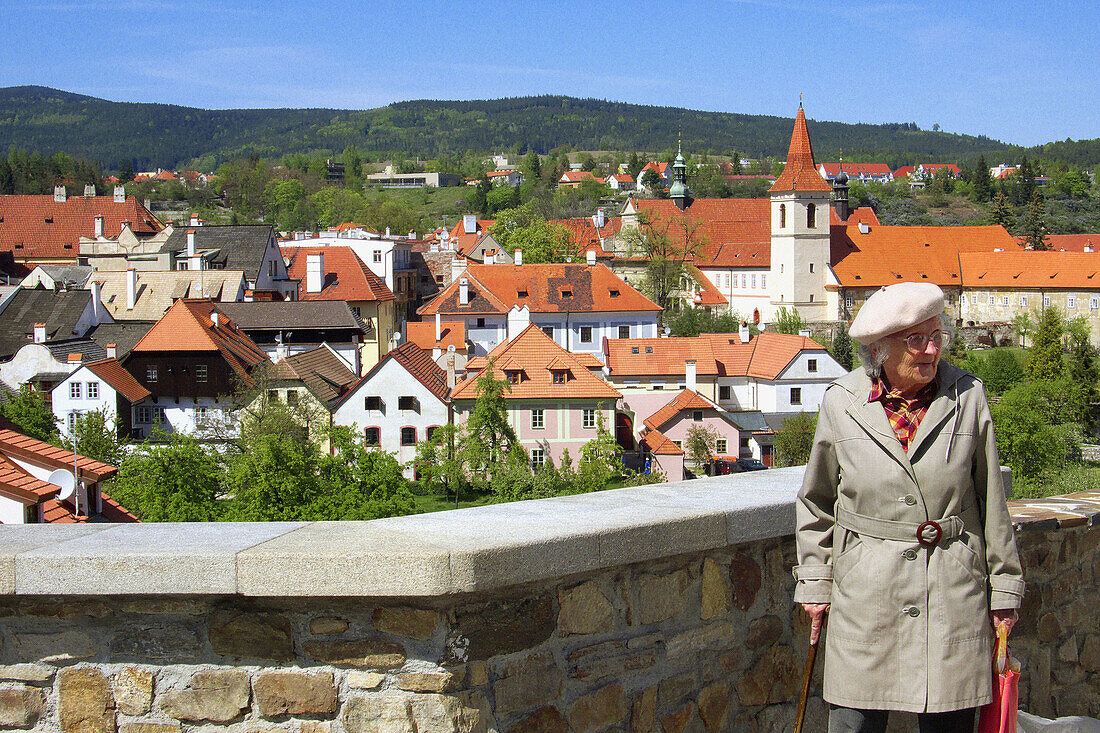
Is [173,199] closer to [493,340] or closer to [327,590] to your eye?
[493,340]

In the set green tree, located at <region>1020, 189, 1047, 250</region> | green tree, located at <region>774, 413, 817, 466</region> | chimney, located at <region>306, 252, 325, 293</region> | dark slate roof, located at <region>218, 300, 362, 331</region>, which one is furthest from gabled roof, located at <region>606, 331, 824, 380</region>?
green tree, located at <region>1020, 189, 1047, 250</region>

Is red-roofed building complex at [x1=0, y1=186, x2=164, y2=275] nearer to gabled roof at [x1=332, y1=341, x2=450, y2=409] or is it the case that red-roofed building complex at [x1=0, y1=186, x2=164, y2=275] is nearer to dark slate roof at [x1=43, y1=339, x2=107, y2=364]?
dark slate roof at [x1=43, y1=339, x2=107, y2=364]

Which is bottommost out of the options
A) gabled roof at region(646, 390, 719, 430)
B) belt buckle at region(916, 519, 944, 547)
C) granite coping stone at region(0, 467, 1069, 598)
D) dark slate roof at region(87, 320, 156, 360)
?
gabled roof at region(646, 390, 719, 430)

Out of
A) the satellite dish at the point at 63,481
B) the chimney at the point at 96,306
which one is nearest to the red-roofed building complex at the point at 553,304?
the chimney at the point at 96,306

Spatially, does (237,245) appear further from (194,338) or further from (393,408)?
(393,408)

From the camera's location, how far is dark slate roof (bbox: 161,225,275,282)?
165ft

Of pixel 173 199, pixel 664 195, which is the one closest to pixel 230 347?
pixel 664 195

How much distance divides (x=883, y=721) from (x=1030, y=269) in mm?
73598

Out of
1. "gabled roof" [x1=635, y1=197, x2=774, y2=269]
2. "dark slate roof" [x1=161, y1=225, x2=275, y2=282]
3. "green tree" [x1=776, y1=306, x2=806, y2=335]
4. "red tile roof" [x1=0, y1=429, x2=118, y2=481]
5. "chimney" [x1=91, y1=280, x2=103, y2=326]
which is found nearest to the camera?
"red tile roof" [x1=0, y1=429, x2=118, y2=481]

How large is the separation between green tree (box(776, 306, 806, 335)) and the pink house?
95.5ft

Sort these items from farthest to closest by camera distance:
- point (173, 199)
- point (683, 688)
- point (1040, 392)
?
1. point (173, 199)
2. point (1040, 392)
3. point (683, 688)

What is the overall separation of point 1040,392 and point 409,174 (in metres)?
144

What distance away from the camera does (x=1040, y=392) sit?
4597 centimetres

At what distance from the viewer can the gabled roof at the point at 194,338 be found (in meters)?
34.7
